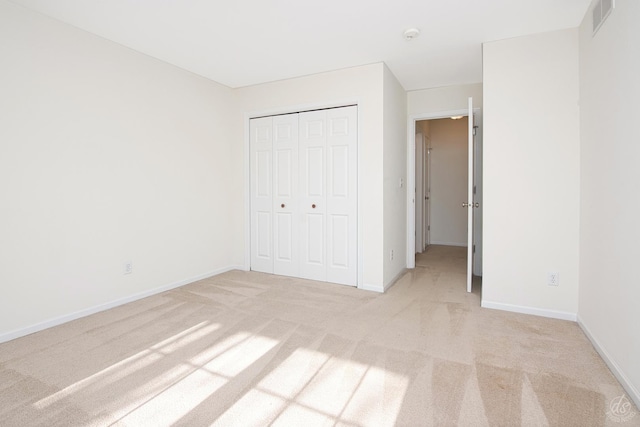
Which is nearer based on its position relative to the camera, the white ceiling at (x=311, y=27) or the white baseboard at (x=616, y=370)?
the white baseboard at (x=616, y=370)

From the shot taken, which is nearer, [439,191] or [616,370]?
[616,370]

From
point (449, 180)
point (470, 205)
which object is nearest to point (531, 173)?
point (470, 205)

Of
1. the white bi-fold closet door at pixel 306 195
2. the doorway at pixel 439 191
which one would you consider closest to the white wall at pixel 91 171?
the white bi-fold closet door at pixel 306 195

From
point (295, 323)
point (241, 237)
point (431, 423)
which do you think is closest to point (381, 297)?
point (295, 323)

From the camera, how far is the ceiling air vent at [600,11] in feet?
6.81

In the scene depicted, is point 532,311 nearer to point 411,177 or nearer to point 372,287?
point 372,287

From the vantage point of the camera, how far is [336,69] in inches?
149

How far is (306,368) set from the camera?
2.04 metres

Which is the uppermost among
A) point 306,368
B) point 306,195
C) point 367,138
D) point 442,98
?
point 442,98

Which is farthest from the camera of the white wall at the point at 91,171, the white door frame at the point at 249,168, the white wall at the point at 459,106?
the white wall at the point at 459,106

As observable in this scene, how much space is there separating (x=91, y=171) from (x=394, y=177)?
3252 mm

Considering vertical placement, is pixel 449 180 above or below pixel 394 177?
above

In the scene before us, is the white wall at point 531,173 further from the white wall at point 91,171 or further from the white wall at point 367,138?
the white wall at point 91,171

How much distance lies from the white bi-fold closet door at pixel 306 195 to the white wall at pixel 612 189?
6.93 ft
